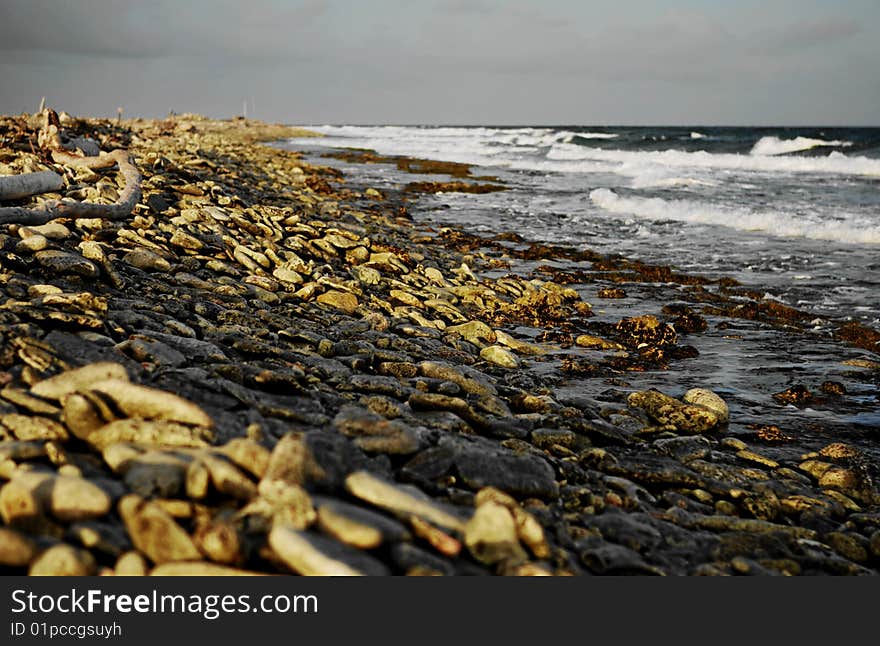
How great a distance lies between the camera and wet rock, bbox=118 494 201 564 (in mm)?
2258

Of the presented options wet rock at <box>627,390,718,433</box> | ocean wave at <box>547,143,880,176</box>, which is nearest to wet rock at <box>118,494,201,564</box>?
wet rock at <box>627,390,718,433</box>

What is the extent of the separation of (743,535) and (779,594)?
0.84 metres

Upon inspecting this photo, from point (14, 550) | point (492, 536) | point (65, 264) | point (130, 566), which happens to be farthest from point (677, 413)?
point (65, 264)

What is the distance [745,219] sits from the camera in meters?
17.0

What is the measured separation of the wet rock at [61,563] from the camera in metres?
2.17

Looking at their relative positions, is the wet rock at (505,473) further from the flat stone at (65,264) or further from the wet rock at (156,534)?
the flat stone at (65,264)

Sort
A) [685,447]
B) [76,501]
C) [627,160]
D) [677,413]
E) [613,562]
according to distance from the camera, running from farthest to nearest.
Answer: [627,160], [677,413], [685,447], [613,562], [76,501]

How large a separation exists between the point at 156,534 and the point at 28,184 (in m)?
7.00

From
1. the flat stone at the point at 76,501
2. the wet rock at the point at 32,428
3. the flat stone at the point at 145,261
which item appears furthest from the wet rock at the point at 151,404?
the flat stone at the point at 145,261

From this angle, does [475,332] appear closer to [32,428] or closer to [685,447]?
[685,447]

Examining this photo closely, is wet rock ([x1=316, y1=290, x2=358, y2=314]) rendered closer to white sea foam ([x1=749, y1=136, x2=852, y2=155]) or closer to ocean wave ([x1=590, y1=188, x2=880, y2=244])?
ocean wave ([x1=590, y1=188, x2=880, y2=244])

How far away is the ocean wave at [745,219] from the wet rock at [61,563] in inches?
671

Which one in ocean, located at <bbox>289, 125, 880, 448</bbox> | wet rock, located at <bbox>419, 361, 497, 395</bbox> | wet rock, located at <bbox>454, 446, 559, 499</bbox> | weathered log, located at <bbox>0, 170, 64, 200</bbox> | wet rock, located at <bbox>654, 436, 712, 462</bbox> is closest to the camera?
wet rock, located at <bbox>454, 446, 559, 499</bbox>

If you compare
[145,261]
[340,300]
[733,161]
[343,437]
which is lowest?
[343,437]
